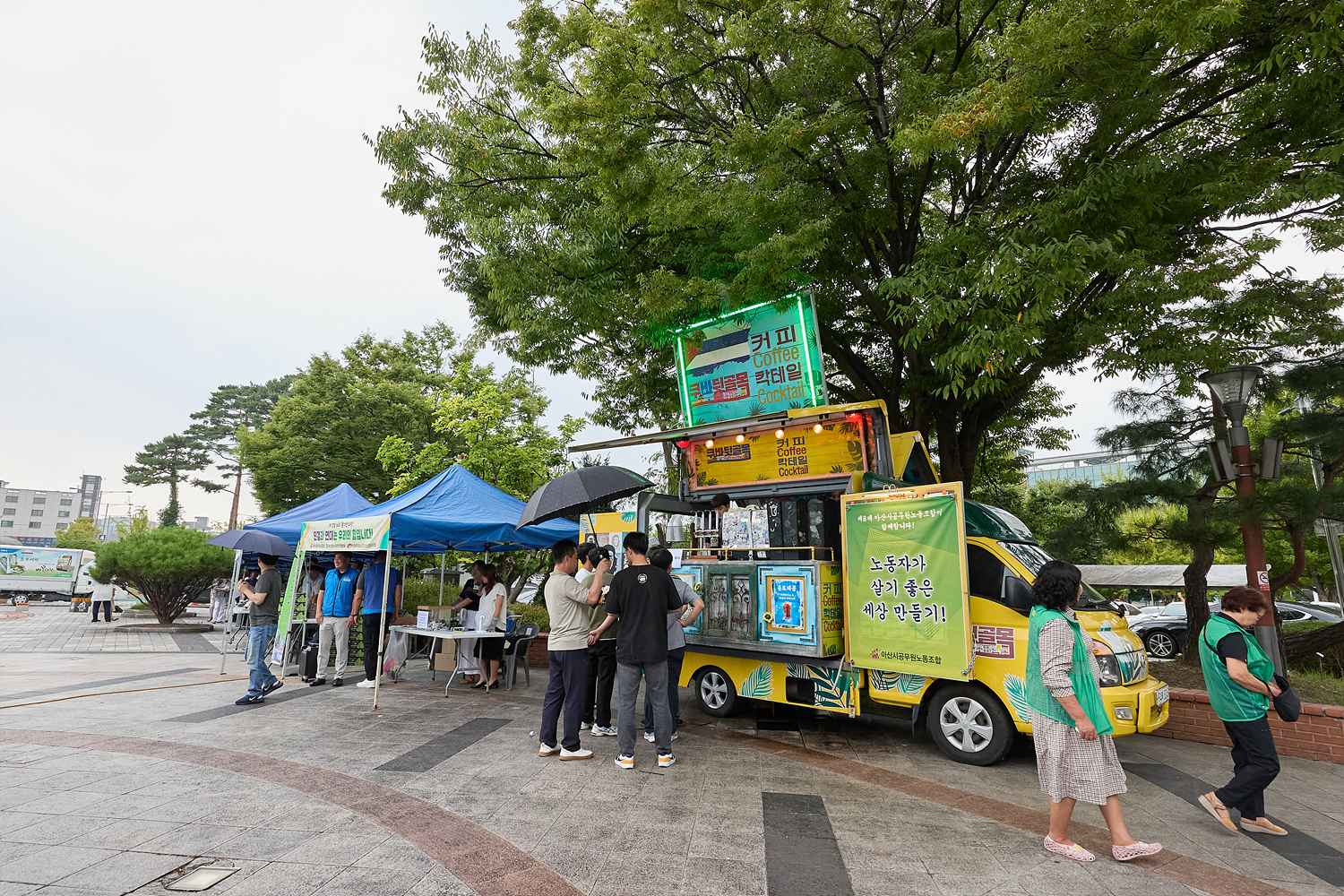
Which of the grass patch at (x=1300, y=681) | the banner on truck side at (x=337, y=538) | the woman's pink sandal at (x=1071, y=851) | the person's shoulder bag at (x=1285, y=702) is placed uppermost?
the banner on truck side at (x=337, y=538)

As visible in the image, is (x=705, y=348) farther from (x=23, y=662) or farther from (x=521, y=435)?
(x=23, y=662)

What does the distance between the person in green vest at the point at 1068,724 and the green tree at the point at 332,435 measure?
2276 centimetres

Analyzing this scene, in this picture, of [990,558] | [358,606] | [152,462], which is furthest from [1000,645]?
[152,462]

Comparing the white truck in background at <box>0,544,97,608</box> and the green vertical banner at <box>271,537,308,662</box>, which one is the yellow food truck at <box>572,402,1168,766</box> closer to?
the green vertical banner at <box>271,537,308,662</box>

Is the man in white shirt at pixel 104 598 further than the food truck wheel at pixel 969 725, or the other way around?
the man in white shirt at pixel 104 598

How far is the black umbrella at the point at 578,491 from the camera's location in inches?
265

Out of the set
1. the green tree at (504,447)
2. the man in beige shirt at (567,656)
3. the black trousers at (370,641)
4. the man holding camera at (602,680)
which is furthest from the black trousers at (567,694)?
the green tree at (504,447)

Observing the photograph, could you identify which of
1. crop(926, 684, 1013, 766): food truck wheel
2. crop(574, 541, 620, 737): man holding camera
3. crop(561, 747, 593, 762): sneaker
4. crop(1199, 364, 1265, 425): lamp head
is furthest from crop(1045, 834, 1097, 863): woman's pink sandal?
crop(1199, 364, 1265, 425): lamp head

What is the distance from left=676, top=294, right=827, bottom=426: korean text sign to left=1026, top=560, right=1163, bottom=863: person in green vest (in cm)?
424

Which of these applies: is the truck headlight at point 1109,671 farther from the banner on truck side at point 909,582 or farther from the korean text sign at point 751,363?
the korean text sign at point 751,363

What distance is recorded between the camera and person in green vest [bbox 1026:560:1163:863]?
3746 millimetres


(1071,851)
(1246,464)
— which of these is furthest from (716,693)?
(1246,464)

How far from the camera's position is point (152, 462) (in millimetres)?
51125

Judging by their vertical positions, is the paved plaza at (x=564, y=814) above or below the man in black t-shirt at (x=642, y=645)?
below
